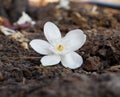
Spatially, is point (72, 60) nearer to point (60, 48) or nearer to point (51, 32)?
point (60, 48)

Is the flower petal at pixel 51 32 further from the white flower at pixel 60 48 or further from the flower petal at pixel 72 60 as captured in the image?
the flower petal at pixel 72 60

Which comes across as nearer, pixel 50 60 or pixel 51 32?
pixel 50 60

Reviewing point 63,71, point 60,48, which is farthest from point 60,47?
point 63,71

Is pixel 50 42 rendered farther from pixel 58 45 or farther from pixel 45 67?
pixel 45 67

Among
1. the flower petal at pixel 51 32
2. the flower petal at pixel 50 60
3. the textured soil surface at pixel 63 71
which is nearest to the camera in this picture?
the textured soil surface at pixel 63 71

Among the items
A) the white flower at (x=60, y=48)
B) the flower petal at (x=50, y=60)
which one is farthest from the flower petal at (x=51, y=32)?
the flower petal at (x=50, y=60)

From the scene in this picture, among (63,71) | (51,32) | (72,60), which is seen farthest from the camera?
(51,32)

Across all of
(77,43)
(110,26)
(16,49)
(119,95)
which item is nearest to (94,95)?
(119,95)
